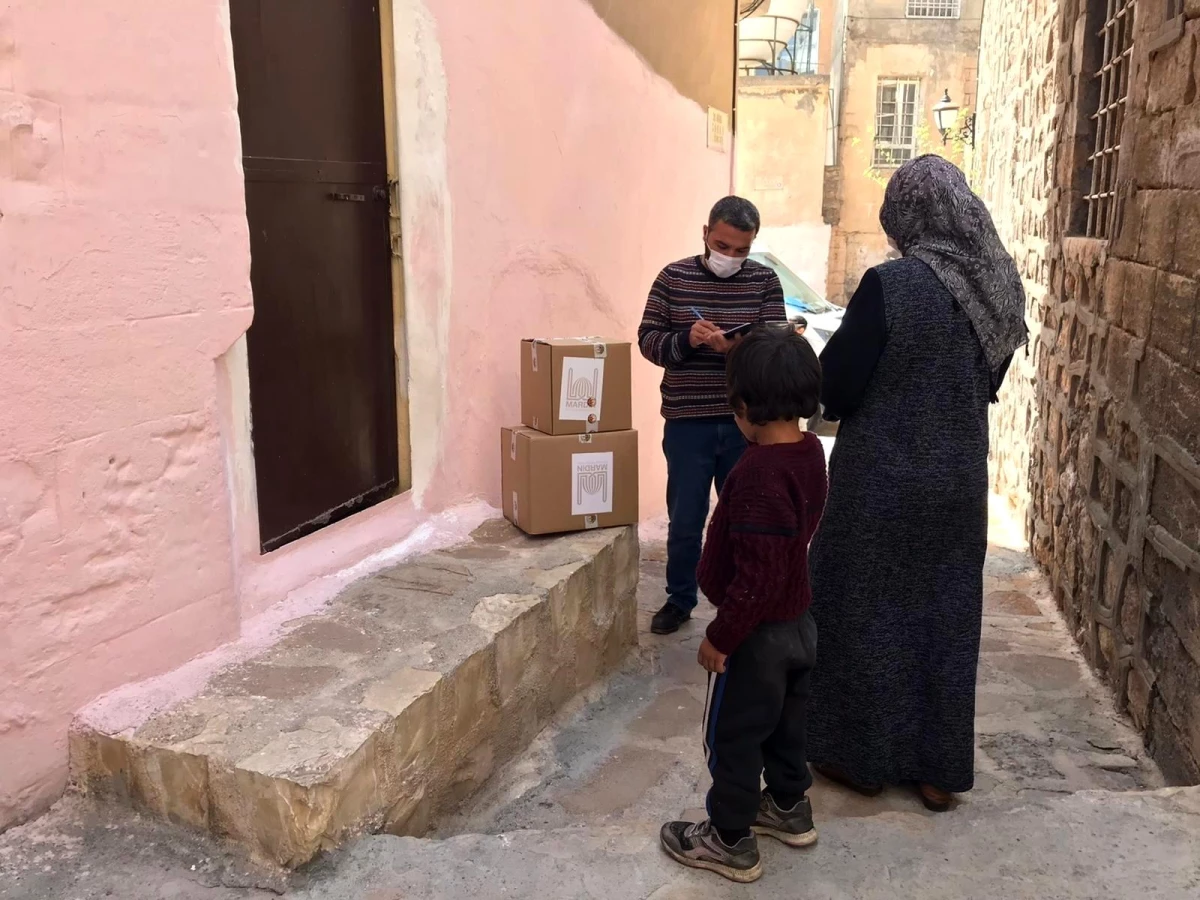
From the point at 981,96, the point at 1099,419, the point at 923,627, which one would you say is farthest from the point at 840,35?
the point at 923,627

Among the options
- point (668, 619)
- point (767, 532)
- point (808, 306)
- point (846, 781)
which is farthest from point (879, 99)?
point (767, 532)

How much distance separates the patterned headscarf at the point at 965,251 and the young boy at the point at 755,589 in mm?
523

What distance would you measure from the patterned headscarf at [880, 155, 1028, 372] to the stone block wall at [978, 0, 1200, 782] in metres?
0.52

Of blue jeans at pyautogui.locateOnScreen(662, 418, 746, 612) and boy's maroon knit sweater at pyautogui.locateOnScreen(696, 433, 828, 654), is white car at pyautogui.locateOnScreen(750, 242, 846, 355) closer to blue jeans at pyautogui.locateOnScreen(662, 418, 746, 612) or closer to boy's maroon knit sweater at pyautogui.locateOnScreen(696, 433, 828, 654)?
blue jeans at pyautogui.locateOnScreen(662, 418, 746, 612)

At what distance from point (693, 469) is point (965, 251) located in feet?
4.79

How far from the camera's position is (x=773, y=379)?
181cm

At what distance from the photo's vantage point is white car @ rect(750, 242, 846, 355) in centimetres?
956

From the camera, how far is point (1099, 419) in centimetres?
330

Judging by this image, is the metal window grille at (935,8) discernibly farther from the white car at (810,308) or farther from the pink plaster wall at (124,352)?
the pink plaster wall at (124,352)

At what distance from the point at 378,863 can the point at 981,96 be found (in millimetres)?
7488

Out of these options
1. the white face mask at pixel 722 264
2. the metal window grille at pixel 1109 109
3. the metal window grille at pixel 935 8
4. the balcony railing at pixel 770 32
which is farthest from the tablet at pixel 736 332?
the metal window grille at pixel 935 8

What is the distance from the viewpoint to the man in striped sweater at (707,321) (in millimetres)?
3330

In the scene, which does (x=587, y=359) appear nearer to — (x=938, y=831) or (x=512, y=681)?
(x=512, y=681)

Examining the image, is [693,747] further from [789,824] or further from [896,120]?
[896,120]
